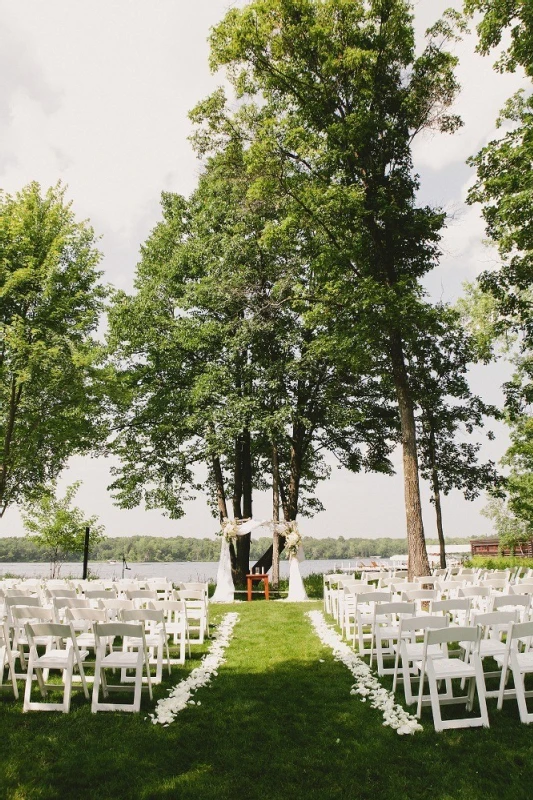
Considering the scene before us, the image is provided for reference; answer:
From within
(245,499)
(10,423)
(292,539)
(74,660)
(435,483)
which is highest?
(10,423)

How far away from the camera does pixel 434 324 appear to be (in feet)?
45.0

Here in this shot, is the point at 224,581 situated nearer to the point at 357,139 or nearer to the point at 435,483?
the point at 435,483

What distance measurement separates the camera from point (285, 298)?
20.2 meters

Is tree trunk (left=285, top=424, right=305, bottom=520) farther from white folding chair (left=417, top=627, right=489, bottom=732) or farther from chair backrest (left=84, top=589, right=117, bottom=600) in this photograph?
white folding chair (left=417, top=627, right=489, bottom=732)

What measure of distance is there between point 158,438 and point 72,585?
11336 millimetres

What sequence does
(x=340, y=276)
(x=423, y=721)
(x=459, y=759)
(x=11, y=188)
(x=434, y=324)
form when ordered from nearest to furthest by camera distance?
(x=459, y=759) → (x=423, y=721) → (x=434, y=324) → (x=340, y=276) → (x=11, y=188)

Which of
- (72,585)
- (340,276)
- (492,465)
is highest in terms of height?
(340,276)

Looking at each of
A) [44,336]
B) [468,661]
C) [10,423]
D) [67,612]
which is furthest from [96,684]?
[44,336]

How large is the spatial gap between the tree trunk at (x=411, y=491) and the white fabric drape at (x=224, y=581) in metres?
6.49

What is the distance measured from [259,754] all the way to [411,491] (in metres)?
9.34

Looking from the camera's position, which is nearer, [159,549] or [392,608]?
[392,608]

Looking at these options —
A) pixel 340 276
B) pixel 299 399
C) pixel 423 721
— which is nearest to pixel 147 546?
pixel 299 399

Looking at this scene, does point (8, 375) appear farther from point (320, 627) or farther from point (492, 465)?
point (492, 465)

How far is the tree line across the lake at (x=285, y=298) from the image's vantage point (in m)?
14.0
